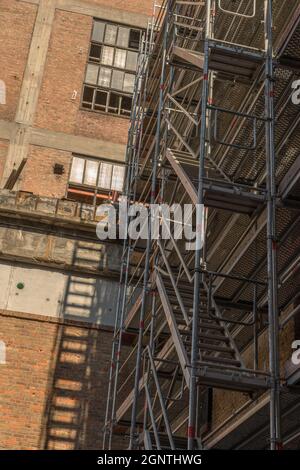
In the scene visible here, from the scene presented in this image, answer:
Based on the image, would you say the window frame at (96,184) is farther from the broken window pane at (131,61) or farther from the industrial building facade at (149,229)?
the broken window pane at (131,61)

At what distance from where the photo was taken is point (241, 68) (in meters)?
11.4

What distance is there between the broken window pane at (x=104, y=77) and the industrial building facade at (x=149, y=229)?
10 cm

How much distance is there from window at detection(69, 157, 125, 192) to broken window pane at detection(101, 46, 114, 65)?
3922mm

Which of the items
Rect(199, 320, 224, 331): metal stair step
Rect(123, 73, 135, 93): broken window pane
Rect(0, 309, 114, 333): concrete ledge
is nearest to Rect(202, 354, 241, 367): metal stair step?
Rect(199, 320, 224, 331): metal stair step

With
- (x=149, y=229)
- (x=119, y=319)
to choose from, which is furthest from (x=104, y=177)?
(x=149, y=229)

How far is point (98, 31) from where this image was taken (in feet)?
82.1

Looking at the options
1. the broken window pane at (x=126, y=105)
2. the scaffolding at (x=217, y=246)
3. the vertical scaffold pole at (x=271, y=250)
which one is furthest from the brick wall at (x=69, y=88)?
the vertical scaffold pole at (x=271, y=250)

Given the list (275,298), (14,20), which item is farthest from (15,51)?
(275,298)

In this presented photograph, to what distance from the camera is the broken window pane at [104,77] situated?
23984 millimetres

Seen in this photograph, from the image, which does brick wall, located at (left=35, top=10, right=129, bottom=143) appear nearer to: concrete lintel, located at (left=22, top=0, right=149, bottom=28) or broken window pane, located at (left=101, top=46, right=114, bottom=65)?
concrete lintel, located at (left=22, top=0, right=149, bottom=28)

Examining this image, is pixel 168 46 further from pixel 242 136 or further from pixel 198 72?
pixel 242 136

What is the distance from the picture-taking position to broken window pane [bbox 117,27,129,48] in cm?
2492

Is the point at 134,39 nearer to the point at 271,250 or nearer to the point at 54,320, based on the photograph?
the point at 54,320

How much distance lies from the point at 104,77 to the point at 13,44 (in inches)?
122
